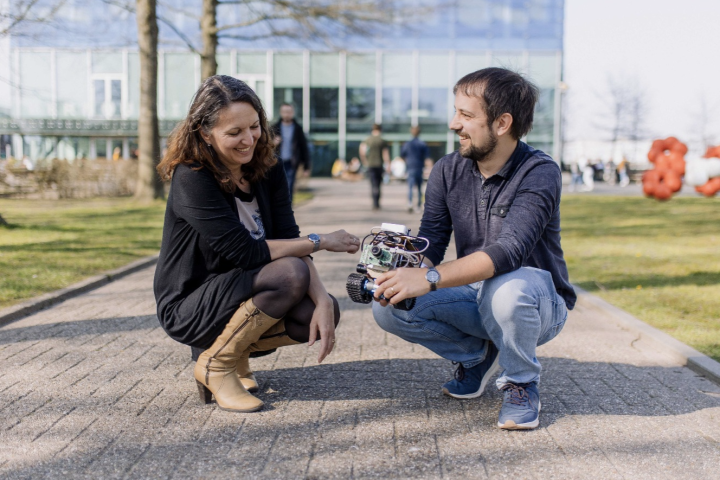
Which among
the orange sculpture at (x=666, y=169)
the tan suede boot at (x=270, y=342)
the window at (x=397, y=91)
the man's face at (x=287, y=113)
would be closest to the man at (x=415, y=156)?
the man's face at (x=287, y=113)

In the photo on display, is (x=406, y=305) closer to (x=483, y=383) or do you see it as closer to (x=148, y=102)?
(x=483, y=383)

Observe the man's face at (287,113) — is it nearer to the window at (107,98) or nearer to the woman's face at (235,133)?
the woman's face at (235,133)

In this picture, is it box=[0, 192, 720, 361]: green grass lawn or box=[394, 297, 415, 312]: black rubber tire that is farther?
box=[0, 192, 720, 361]: green grass lawn

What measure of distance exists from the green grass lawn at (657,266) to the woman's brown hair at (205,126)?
3219mm

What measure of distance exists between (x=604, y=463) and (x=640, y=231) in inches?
442

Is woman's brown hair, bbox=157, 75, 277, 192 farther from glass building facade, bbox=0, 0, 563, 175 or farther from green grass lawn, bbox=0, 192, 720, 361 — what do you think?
glass building facade, bbox=0, 0, 563, 175

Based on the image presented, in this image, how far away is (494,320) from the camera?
3.38m

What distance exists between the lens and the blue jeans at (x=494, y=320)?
10.8ft

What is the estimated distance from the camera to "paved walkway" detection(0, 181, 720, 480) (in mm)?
2951

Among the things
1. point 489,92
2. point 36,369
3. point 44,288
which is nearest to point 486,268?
point 489,92

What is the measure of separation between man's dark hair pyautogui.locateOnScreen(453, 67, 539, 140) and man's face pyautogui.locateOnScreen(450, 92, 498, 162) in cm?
3

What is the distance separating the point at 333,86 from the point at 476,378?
39306mm

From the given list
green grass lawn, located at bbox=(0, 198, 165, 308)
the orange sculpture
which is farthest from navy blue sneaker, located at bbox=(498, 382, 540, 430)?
the orange sculpture

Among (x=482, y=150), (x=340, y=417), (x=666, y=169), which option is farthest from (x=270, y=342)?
(x=666, y=169)
